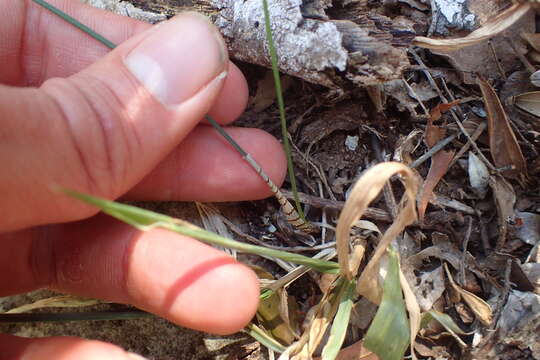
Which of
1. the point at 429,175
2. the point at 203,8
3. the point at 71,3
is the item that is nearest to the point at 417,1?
the point at 429,175

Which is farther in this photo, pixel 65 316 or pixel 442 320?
pixel 65 316

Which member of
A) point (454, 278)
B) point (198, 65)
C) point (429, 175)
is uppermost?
point (198, 65)

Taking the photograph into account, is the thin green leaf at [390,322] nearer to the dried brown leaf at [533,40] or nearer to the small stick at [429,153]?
the small stick at [429,153]

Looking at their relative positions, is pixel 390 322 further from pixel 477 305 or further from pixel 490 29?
pixel 490 29

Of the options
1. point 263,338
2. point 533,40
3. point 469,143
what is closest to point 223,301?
point 263,338

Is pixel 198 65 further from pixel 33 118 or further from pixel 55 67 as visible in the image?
pixel 55 67

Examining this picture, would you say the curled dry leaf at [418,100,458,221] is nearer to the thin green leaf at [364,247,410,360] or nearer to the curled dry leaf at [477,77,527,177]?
the curled dry leaf at [477,77,527,177]

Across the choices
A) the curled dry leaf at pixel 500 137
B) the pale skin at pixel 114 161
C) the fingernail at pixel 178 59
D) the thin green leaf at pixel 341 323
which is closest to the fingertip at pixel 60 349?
the pale skin at pixel 114 161
